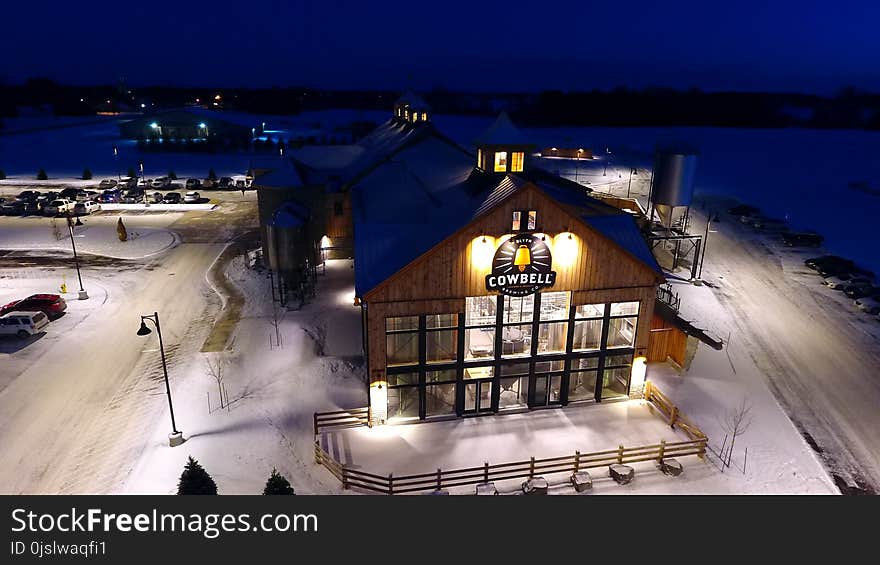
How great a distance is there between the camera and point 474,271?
23641 mm

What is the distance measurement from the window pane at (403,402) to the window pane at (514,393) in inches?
161

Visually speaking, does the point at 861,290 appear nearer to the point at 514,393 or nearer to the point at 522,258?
the point at 514,393

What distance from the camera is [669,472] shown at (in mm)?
22203

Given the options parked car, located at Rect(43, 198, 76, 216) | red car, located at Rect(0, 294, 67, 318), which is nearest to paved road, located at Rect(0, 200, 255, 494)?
red car, located at Rect(0, 294, 67, 318)

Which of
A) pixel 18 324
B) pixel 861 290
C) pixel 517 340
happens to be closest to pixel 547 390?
pixel 517 340

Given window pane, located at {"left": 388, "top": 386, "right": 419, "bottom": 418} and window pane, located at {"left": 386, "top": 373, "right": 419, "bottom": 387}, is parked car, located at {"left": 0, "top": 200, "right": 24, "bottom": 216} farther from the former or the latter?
window pane, located at {"left": 386, "top": 373, "right": 419, "bottom": 387}

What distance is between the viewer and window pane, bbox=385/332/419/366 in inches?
946

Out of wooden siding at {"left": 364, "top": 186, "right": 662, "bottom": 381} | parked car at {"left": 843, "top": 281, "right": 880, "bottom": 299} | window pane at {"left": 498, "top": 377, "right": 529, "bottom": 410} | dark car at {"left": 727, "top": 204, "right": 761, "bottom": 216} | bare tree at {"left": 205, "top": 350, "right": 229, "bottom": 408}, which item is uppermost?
wooden siding at {"left": 364, "top": 186, "right": 662, "bottom": 381}

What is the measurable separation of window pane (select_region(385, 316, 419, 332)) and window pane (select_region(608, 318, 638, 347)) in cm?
925

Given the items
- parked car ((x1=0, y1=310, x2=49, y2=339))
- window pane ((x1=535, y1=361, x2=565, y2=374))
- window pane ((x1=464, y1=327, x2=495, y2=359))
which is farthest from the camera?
parked car ((x1=0, y1=310, x2=49, y2=339))

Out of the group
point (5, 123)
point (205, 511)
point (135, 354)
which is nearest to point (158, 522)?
point (205, 511)

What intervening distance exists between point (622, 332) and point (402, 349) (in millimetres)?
10565

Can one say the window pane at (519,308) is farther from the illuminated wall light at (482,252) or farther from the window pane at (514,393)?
the window pane at (514,393)

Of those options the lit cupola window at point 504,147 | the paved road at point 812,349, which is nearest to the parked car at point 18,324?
the lit cupola window at point 504,147
